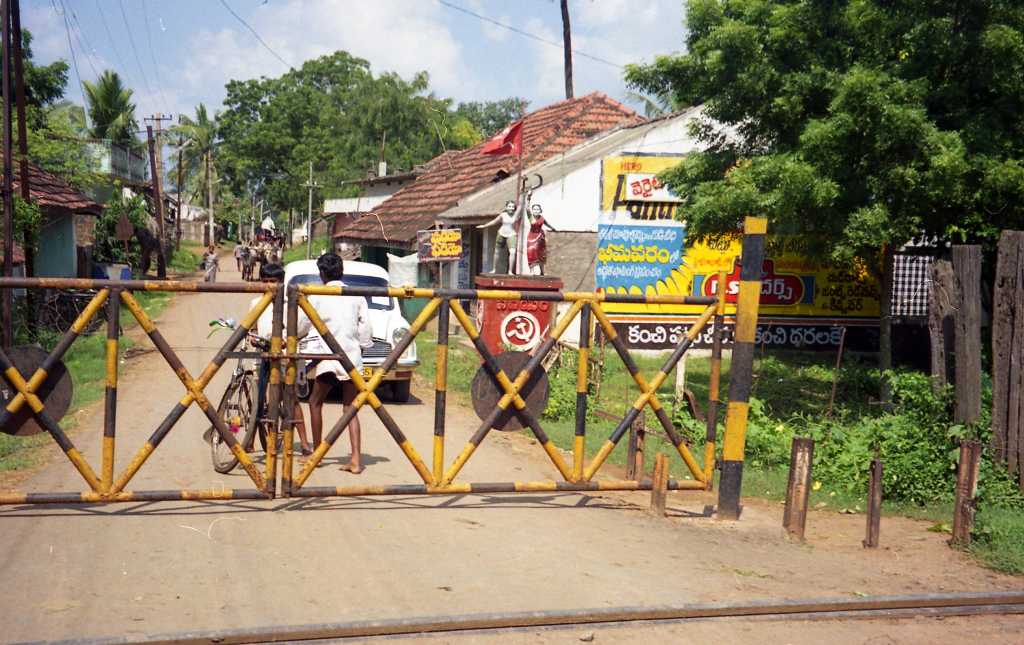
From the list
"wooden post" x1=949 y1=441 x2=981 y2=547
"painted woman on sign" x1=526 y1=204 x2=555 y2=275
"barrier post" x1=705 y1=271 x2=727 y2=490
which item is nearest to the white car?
"painted woman on sign" x1=526 y1=204 x2=555 y2=275

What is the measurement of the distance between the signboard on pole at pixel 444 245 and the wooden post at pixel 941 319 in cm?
1281

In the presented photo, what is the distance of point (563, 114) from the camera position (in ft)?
82.5

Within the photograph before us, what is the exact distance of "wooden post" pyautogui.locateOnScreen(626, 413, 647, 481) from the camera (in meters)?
7.65

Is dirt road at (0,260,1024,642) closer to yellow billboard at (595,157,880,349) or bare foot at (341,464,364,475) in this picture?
bare foot at (341,464,364,475)

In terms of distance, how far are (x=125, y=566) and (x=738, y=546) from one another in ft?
12.8

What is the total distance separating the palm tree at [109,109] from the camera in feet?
159

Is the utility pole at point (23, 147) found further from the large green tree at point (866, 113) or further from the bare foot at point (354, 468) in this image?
the bare foot at point (354, 468)

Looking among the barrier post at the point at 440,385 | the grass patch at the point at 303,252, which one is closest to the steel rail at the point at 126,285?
the barrier post at the point at 440,385

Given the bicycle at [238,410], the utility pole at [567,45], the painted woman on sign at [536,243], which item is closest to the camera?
the bicycle at [238,410]

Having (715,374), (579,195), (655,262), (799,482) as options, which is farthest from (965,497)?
(579,195)

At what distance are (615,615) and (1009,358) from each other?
180 inches

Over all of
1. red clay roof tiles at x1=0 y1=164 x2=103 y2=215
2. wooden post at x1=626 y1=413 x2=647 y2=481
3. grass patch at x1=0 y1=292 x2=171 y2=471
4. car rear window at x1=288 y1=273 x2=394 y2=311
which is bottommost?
grass patch at x1=0 y1=292 x2=171 y2=471

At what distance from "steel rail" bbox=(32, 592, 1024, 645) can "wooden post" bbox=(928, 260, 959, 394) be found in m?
3.05

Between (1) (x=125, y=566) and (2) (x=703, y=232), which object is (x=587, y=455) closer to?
(2) (x=703, y=232)
